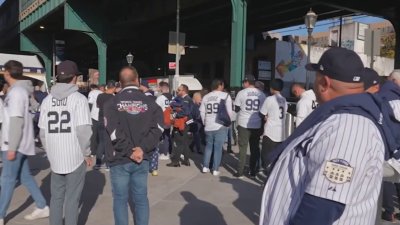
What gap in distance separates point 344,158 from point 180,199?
5208 mm

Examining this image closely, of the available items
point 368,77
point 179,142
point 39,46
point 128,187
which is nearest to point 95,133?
point 179,142

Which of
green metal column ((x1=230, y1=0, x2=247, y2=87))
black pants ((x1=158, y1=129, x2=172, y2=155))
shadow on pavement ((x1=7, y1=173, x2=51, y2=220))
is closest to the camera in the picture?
shadow on pavement ((x1=7, y1=173, x2=51, y2=220))

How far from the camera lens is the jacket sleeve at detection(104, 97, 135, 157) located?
436 centimetres

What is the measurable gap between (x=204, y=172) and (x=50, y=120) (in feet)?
15.7

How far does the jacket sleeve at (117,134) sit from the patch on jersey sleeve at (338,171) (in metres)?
2.89

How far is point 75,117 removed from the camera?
179 inches

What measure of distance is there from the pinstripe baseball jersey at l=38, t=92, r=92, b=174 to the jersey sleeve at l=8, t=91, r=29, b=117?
1.74ft

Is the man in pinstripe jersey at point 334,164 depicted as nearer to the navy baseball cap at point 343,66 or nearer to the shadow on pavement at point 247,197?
the navy baseball cap at point 343,66

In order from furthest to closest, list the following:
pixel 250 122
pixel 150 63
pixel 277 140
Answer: pixel 150 63, pixel 250 122, pixel 277 140

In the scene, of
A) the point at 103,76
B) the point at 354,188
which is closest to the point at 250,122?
the point at 354,188

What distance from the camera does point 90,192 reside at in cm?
709

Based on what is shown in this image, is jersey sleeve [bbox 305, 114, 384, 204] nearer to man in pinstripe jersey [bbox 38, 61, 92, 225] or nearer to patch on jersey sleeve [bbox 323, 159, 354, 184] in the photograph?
patch on jersey sleeve [bbox 323, 159, 354, 184]

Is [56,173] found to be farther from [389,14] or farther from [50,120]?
[389,14]

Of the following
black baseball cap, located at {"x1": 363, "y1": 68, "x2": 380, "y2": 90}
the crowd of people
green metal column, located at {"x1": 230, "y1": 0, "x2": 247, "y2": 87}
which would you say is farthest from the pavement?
green metal column, located at {"x1": 230, "y1": 0, "x2": 247, "y2": 87}
